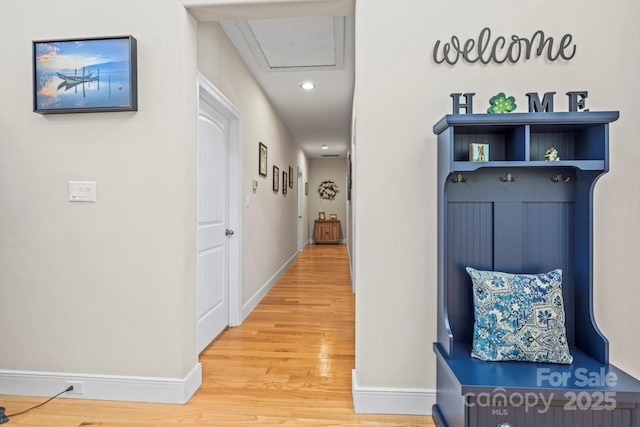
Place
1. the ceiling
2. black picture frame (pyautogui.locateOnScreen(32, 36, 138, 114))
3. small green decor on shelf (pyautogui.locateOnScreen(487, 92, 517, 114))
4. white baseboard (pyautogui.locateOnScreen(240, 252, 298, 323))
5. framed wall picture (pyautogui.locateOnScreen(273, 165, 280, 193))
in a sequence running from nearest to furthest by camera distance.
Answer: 1. small green decor on shelf (pyautogui.locateOnScreen(487, 92, 517, 114))
2. black picture frame (pyautogui.locateOnScreen(32, 36, 138, 114))
3. the ceiling
4. white baseboard (pyautogui.locateOnScreen(240, 252, 298, 323))
5. framed wall picture (pyautogui.locateOnScreen(273, 165, 280, 193))

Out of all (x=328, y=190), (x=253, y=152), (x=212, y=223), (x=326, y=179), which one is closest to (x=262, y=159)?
(x=253, y=152)

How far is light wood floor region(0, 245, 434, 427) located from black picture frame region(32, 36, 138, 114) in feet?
5.37

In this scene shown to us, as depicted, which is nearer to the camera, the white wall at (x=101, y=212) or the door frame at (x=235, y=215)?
the white wall at (x=101, y=212)

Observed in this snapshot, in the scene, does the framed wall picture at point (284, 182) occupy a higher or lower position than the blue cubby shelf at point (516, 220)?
higher

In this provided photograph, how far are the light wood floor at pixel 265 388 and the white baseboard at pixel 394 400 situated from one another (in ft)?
0.11

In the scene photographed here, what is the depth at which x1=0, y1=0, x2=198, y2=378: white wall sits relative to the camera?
196 centimetres

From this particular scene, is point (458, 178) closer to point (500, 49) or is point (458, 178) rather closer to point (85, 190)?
point (500, 49)

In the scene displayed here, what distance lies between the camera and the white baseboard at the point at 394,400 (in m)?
1.84

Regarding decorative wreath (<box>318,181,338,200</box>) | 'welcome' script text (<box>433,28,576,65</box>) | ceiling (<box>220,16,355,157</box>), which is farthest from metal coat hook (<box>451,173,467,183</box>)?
decorative wreath (<box>318,181,338,200</box>)

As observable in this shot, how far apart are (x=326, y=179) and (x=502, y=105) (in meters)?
8.77

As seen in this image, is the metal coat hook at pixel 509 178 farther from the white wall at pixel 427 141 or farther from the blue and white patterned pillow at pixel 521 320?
the blue and white patterned pillow at pixel 521 320

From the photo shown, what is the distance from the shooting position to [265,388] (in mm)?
2117

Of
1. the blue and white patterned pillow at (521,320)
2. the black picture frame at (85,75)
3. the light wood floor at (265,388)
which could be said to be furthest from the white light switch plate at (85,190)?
the blue and white patterned pillow at (521,320)

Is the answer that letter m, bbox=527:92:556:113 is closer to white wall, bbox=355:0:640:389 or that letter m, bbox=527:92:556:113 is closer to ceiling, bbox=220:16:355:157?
white wall, bbox=355:0:640:389
